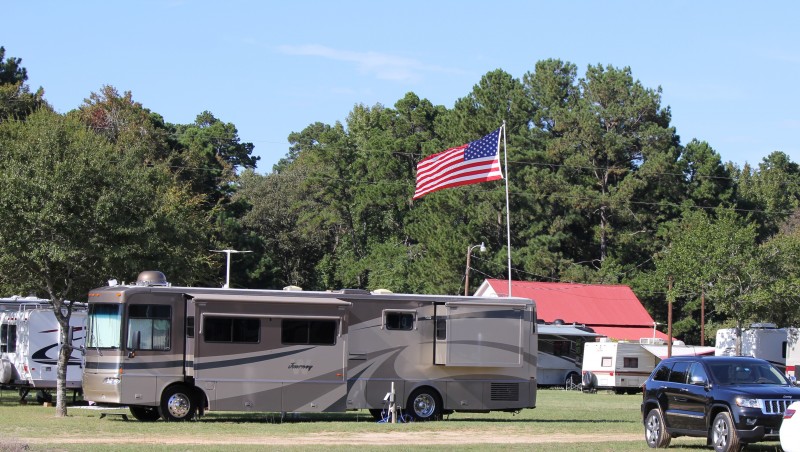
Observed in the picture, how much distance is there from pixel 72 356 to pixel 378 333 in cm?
1163

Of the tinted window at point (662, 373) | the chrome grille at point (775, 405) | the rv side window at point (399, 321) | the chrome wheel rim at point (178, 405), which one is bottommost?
the chrome wheel rim at point (178, 405)

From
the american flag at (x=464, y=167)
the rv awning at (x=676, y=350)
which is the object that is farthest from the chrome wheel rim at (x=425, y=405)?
the rv awning at (x=676, y=350)

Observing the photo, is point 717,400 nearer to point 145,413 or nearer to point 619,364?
point 145,413

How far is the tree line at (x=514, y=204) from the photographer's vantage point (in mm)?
57094

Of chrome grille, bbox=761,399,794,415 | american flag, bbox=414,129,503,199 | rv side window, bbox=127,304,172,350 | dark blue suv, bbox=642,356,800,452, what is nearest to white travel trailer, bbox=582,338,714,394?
american flag, bbox=414,129,503,199

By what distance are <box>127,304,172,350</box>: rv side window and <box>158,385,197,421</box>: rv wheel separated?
1033 mm

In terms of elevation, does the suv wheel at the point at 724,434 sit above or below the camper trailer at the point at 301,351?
below

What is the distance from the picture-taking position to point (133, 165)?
32875 mm

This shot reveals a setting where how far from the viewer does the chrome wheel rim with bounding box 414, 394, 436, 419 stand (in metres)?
27.4

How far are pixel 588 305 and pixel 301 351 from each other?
4098cm

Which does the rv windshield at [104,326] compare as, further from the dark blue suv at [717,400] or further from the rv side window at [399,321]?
the dark blue suv at [717,400]

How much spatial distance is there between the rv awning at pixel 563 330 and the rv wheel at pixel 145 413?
29.9 m

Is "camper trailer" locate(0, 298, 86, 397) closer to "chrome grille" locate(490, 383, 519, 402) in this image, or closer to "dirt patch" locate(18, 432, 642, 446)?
"chrome grille" locate(490, 383, 519, 402)

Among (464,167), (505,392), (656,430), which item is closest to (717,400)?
(656,430)
